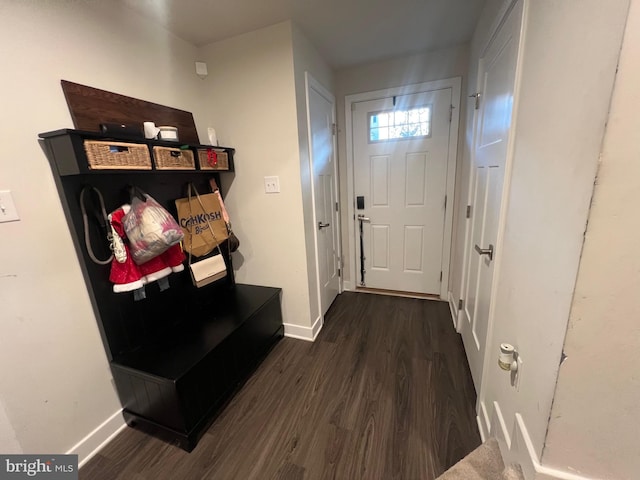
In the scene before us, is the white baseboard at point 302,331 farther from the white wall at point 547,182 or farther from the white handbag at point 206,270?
the white wall at point 547,182

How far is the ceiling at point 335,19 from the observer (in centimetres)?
149

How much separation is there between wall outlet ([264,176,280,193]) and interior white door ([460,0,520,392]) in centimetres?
135

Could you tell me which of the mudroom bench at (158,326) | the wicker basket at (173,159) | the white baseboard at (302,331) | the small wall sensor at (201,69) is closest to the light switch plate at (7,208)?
the mudroom bench at (158,326)

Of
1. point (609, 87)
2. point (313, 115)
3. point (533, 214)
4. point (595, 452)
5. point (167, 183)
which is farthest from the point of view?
point (313, 115)

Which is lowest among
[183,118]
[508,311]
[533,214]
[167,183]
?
[508,311]

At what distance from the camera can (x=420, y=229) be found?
103 inches

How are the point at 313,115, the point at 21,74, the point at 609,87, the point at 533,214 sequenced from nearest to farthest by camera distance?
1. the point at 609,87
2. the point at 533,214
3. the point at 21,74
4. the point at 313,115

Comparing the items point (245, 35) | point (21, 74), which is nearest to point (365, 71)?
point (245, 35)

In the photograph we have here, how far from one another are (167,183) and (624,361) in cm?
213

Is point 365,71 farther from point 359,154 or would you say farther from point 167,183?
point 167,183

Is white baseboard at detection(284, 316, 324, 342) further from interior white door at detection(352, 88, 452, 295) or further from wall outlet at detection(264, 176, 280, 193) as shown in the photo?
wall outlet at detection(264, 176, 280, 193)

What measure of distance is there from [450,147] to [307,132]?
1.34 meters

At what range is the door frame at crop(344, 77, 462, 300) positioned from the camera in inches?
89.0

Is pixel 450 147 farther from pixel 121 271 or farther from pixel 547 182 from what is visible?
pixel 121 271
